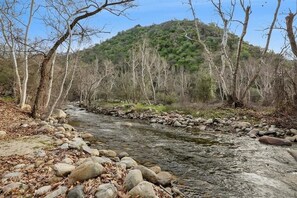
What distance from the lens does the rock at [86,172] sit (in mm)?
4012

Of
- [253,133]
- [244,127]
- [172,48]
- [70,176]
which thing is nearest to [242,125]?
[244,127]

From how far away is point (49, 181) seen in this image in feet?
13.4

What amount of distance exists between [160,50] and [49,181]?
58.7 meters

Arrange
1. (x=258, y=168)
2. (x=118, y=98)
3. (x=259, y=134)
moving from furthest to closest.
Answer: (x=118, y=98) → (x=259, y=134) → (x=258, y=168)

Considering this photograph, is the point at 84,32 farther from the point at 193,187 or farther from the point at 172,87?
the point at 172,87

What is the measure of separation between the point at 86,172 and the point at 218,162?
3.85 meters

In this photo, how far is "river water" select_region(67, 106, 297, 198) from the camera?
4949 mm

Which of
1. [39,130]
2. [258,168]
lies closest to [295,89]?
[258,168]

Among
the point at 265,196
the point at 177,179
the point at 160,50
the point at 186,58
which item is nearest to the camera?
the point at 265,196

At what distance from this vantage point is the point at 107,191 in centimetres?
356

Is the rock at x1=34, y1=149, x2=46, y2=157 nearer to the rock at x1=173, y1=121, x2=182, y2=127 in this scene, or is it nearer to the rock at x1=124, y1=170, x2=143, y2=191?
the rock at x1=124, y1=170, x2=143, y2=191

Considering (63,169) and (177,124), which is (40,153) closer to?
(63,169)

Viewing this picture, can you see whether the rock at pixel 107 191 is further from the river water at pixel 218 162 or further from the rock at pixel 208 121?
the rock at pixel 208 121

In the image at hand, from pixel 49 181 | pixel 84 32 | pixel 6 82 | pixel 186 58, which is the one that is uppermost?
pixel 186 58
